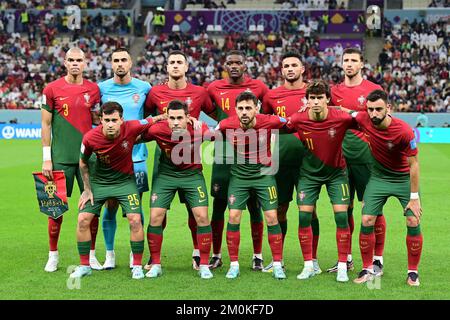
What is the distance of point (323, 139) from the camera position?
26.7 feet

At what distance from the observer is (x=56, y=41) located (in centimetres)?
3847

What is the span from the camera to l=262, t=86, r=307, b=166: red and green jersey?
8656 millimetres

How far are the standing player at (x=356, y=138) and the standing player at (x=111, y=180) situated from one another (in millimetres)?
2155

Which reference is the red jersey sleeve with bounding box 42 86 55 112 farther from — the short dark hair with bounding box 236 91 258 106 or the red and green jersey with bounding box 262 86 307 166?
the red and green jersey with bounding box 262 86 307 166

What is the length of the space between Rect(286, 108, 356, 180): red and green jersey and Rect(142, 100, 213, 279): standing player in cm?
106

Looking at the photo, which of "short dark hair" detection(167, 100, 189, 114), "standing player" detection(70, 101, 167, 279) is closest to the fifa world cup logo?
"standing player" detection(70, 101, 167, 279)

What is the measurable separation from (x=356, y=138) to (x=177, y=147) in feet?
6.75

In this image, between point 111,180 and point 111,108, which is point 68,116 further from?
point 111,180

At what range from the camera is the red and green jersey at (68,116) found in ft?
28.4

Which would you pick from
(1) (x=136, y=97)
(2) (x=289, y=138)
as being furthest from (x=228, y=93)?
(1) (x=136, y=97)

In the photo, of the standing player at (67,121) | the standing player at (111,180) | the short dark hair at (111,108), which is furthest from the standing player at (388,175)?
the standing player at (67,121)
